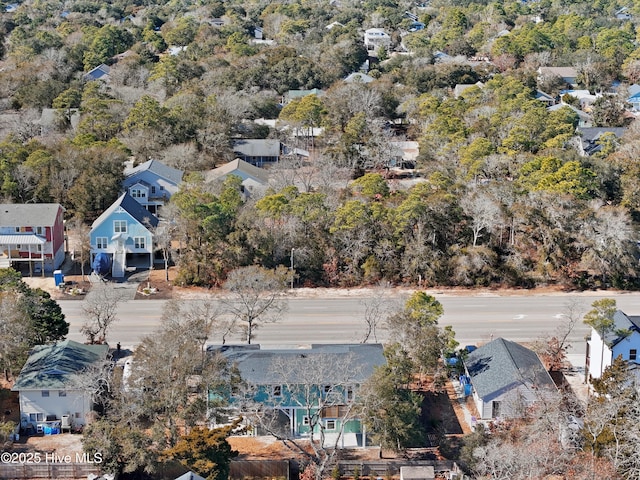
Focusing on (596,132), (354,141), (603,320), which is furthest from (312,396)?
(596,132)

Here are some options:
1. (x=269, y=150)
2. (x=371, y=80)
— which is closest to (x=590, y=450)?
(x=269, y=150)

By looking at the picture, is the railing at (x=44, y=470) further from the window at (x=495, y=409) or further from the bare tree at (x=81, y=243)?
the bare tree at (x=81, y=243)

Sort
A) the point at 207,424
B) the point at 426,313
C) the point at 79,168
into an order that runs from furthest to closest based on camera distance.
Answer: the point at 79,168 → the point at 426,313 → the point at 207,424

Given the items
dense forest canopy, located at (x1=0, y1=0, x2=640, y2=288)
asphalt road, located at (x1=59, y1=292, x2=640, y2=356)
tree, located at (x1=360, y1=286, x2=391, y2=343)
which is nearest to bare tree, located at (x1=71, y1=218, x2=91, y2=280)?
dense forest canopy, located at (x1=0, y1=0, x2=640, y2=288)

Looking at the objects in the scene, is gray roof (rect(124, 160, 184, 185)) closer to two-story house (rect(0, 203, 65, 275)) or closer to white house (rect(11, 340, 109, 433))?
two-story house (rect(0, 203, 65, 275))

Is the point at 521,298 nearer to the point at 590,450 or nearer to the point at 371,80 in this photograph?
the point at 590,450

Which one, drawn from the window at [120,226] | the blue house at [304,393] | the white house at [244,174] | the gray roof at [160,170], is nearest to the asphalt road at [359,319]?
the window at [120,226]
